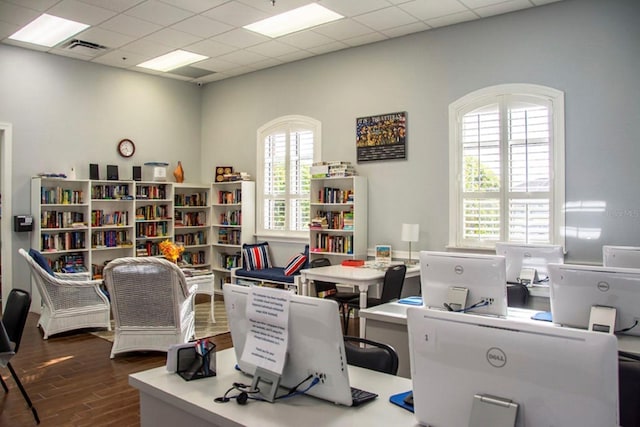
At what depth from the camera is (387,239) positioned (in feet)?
21.7

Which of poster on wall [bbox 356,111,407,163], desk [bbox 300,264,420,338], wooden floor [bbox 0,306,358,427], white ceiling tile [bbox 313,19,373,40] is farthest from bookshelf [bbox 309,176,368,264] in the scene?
wooden floor [bbox 0,306,358,427]

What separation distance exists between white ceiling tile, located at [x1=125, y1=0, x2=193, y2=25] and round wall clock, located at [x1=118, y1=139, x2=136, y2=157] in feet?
8.42

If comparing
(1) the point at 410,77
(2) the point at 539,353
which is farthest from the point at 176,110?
(2) the point at 539,353

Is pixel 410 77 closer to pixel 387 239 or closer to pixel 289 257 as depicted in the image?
pixel 387 239

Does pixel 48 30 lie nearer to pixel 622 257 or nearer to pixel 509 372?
pixel 622 257

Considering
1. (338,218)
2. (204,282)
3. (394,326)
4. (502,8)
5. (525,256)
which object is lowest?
(204,282)

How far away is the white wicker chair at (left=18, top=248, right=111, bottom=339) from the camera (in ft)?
18.1

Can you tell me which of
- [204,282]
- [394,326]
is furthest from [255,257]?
[394,326]

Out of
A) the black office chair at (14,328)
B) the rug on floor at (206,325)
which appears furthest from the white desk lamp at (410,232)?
the black office chair at (14,328)

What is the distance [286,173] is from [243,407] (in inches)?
240

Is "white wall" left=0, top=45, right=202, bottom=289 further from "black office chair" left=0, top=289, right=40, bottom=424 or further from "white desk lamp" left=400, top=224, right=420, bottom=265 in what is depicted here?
"white desk lamp" left=400, top=224, right=420, bottom=265

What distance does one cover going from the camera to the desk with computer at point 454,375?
123cm

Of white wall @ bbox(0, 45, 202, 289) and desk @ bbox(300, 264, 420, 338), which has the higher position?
white wall @ bbox(0, 45, 202, 289)

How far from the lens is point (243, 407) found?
1875 millimetres
